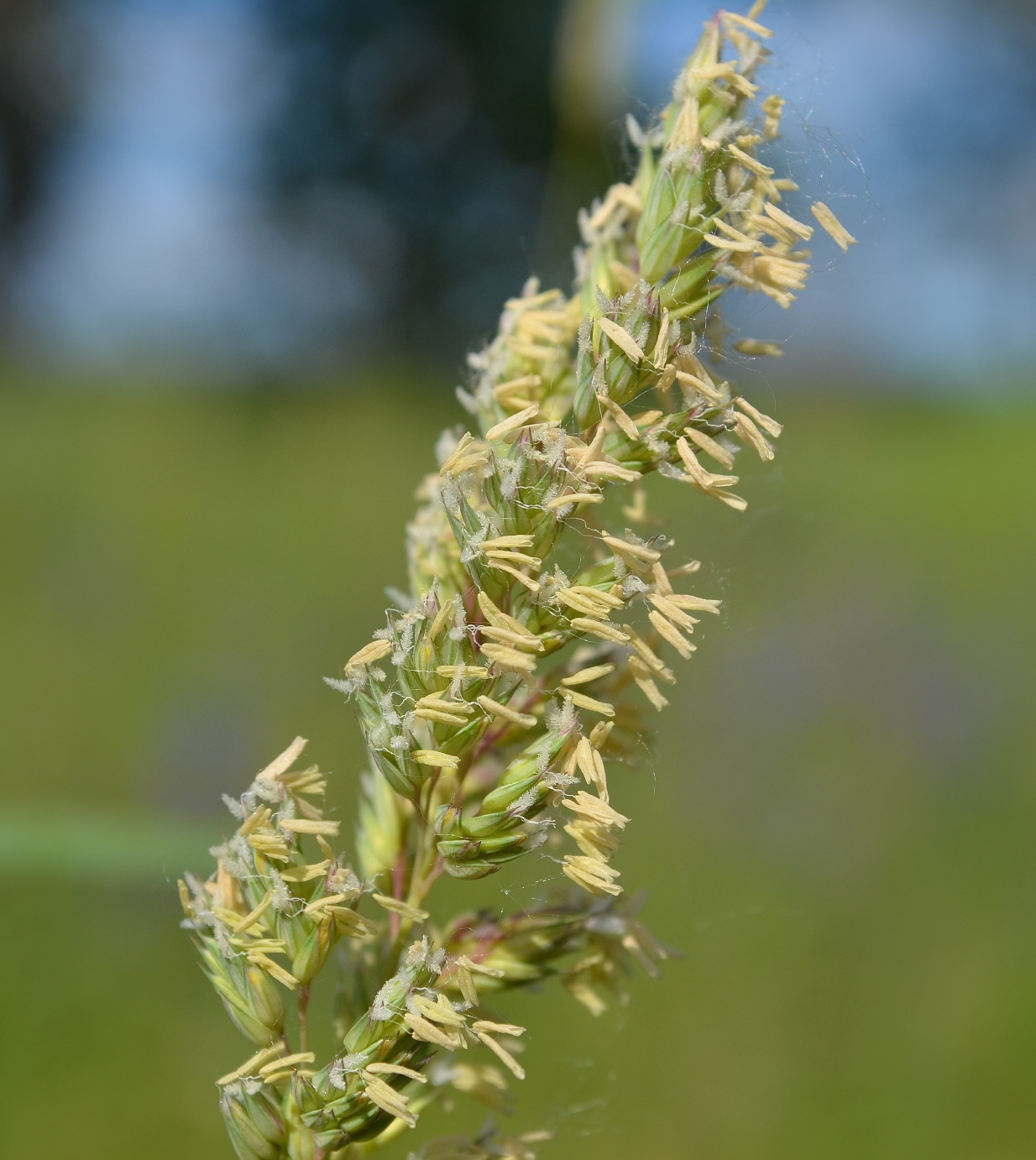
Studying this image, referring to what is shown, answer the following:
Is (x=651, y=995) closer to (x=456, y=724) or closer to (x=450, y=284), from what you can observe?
(x=456, y=724)

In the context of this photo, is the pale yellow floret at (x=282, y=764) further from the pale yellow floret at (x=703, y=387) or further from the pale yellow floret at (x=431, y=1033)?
the pale yellow floret at (x=703, y=387)

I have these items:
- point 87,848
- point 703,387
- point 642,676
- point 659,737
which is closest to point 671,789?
point 659,737

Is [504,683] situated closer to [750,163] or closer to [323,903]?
[323,903]

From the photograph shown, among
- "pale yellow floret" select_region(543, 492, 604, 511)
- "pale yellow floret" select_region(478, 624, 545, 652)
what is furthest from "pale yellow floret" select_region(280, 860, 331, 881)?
"pale yellow floret" select_region(543, 492, 604, 511)

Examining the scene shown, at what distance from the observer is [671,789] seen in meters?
3.54

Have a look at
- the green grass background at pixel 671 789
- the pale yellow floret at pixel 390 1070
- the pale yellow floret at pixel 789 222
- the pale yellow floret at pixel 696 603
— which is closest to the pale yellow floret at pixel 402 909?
the pale yellow floret at pixel 390 1070

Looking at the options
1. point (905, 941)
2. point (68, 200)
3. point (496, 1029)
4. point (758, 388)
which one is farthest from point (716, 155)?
point (68, 200)

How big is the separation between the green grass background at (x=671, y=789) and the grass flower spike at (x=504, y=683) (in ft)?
0.59

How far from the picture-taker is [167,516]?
5.21 meters

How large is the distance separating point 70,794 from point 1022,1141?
296 centimetres

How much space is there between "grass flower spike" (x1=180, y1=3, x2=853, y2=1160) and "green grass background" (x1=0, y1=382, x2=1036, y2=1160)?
0.59 ft

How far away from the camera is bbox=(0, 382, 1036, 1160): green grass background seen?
2209mm

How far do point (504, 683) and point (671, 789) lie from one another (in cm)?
293

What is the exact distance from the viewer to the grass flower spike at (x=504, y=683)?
70cm
